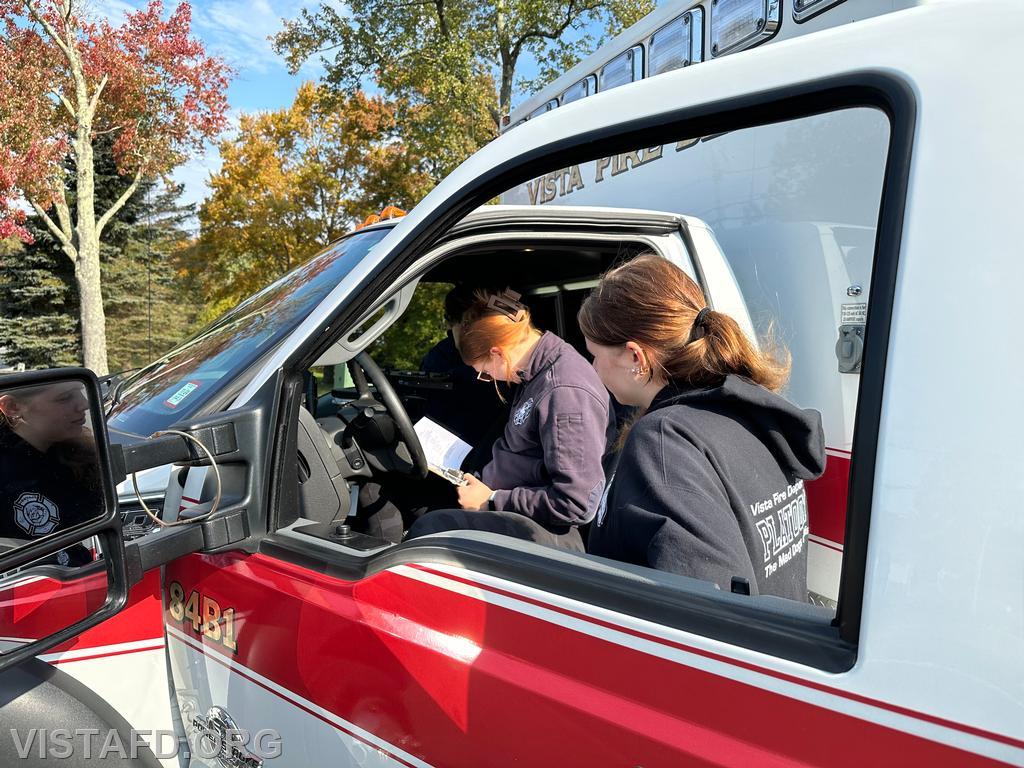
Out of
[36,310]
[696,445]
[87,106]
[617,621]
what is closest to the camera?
[617,621]

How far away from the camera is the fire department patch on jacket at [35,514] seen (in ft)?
3.56

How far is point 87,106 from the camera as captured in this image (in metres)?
12.6

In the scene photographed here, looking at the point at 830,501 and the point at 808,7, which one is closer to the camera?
the point at 808,7

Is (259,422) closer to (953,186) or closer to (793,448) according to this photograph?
(793,448)

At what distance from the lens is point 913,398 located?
0.78 meters

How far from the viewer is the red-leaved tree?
10789 millimetres

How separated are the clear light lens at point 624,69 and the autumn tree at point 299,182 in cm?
1070

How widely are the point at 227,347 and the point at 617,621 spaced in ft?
5.29

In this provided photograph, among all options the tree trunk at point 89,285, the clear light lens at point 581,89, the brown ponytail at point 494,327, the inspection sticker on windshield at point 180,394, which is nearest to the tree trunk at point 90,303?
the tree trunk at point 89,285

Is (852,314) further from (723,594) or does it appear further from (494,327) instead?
(723,594)

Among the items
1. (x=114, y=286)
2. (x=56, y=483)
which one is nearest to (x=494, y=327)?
(x=56, y=483)

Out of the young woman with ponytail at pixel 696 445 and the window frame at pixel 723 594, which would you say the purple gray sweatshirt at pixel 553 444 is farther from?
the window frame at pixel 723 594

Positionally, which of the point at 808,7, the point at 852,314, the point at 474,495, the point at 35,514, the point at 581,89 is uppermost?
the point at 581,89

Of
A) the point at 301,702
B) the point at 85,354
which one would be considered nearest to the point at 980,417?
the point at 301,702
